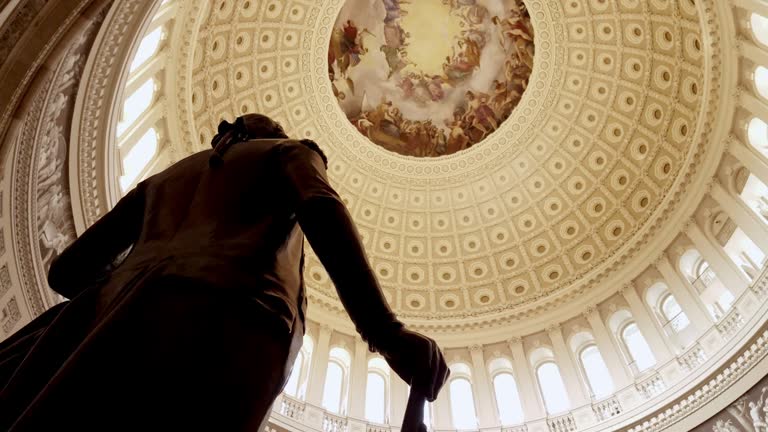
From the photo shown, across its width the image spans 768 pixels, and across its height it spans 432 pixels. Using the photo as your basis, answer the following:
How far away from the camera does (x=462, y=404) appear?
1831cm

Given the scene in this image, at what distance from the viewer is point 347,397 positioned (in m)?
17.8

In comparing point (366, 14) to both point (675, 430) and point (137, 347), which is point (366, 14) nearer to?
point (675, 430)

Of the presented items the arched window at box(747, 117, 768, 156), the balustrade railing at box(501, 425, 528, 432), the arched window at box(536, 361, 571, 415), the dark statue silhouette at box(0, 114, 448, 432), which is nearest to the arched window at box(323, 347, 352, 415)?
the balustrade railing at box(501, 425, 528, 432)

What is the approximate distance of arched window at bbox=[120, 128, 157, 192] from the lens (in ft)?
45.1

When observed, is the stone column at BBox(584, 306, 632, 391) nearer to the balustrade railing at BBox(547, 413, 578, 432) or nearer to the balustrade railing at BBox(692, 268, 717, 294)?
the balustrade railing at BBox(547, 413, 578, 432)

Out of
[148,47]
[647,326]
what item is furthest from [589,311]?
[148,47]

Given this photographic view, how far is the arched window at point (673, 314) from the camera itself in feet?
53.3

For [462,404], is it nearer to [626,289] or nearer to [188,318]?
[626,289]

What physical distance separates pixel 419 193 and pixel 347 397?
9476mm

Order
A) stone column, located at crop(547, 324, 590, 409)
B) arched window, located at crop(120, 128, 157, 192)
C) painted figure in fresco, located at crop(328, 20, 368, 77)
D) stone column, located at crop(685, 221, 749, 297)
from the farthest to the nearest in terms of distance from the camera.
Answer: painted figure in fresco, located at crop(328, 20, 368, 77), stone column, located at crop(547, 324, 590, 409), stone column, located at crop(685, 221, 749, 297), arched window, located at crop(120, 128, 157, 192)

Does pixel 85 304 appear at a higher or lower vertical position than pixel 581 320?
lower

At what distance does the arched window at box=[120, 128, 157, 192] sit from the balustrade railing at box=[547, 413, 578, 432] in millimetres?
12258

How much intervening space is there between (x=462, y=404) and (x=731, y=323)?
776 cm

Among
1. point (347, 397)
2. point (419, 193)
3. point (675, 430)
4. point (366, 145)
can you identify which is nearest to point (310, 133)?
point (366, 145)
